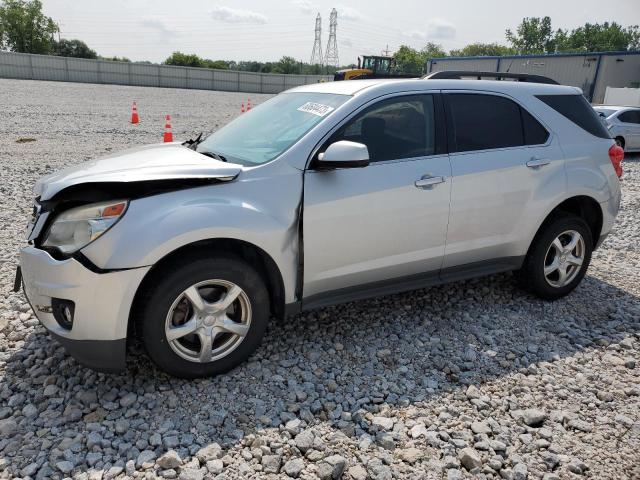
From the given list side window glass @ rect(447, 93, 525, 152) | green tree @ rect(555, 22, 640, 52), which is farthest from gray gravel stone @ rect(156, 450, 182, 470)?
green tree @ rect(555, 22, 640, 52)

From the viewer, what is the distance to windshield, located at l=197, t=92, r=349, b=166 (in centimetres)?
343

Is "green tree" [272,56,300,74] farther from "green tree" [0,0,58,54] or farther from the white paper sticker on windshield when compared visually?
the white paper sticker on windshield

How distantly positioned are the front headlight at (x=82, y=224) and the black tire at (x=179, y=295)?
39cm

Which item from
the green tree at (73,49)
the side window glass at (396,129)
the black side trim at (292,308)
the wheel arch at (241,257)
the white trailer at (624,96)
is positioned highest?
the green tree at (73,49)

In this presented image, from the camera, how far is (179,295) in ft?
9.52

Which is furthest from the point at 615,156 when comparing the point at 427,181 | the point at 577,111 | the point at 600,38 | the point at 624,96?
the point at 600,38

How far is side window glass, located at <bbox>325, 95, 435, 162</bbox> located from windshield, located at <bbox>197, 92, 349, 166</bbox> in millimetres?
205

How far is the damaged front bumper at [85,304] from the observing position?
270cm

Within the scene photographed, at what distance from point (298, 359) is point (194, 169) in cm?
142

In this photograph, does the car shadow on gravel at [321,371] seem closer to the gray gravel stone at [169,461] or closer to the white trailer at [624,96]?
the gray gravel stone at [169,461]

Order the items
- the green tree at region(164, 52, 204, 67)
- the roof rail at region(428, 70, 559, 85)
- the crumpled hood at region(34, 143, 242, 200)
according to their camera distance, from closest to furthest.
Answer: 1. the crumpled hood at region(34, 143, 242, 200)
2. the roof rail at region(428, 70, 559, 85)
3. the green tree at region(164, 52, 204, 67)

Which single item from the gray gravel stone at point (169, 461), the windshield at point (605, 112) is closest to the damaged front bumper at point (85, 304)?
the gray gravel stone at point (169, 461)

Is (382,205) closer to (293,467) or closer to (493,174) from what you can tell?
(493,174)

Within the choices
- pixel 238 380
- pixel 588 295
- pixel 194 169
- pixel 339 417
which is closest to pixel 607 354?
pixel 588 295
